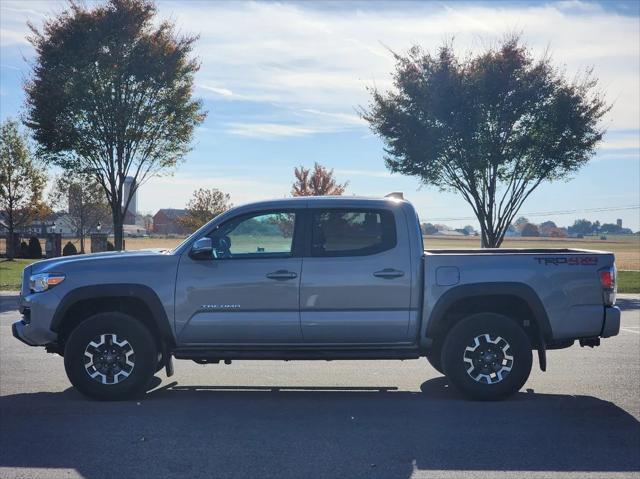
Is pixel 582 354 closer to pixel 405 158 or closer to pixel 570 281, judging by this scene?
pixel 570 281

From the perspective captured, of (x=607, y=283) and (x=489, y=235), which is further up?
(x=489, y=235)

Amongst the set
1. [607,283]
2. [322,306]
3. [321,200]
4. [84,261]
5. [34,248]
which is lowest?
[34,248]

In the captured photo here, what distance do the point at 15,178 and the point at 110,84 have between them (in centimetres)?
2312

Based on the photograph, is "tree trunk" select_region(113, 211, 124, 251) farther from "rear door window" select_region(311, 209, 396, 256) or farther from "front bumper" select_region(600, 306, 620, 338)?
"front bumper" select_region(600, 306, 620, 338)

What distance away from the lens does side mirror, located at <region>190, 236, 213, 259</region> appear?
729 cm

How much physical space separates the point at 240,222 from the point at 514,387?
3.11 metres

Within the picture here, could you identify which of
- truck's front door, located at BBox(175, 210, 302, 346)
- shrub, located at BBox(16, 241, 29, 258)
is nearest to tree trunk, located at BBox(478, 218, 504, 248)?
truck's front door, located at BBox(175, 210, 302, 346)

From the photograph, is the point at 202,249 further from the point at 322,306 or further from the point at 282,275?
the point at 322,306

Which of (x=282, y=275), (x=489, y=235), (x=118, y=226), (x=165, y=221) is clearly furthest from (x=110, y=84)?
(x=165, y=221)

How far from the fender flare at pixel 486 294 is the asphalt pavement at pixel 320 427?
78cm

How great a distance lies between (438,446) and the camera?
587 centimetres

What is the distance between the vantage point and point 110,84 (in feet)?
83.3

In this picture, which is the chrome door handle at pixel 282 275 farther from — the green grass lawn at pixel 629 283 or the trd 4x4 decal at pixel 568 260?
the green grass lawn at pixel 629 283

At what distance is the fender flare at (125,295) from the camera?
24.2 ft
